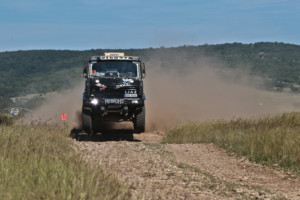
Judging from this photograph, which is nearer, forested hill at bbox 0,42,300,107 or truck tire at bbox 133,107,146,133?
truck tire at bbox 133,107,146,133

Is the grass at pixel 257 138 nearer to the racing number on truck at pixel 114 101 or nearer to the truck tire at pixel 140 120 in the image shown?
the truck tire at pixel 140 120

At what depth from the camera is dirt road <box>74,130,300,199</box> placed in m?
6.64

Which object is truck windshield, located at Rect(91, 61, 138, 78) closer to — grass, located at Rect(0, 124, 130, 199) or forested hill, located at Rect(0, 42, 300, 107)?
grass, located at Rect(0, 124, 130, 199)

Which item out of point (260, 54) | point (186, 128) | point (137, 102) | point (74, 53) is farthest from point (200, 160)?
point (74, 53)

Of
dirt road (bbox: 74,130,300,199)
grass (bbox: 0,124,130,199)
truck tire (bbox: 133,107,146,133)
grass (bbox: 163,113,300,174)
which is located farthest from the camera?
truck tire (bbox: 133,107,146,133)

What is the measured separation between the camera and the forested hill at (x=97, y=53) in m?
93.8

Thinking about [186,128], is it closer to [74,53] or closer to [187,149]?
[187,149]

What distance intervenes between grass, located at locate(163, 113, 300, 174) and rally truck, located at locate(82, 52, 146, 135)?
5.85 feet

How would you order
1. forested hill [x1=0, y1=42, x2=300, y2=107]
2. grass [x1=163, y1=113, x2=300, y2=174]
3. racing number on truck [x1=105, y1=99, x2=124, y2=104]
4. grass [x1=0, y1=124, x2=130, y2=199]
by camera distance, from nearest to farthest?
grass [x1=0, y1=124, x2=130, y2=199]
grass [x1=163, y1=113, x2=300, y2=174]
racing number on truck [x1=105, y1=99, x2=124, y2=104]
forested hill [x1=0, y1=42, x2=300, y2=107]

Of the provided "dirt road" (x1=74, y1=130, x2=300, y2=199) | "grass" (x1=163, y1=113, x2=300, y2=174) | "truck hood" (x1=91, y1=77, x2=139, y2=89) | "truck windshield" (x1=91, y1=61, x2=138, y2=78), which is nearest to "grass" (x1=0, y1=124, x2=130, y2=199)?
"dirt road" (x1=74, y1=130, x2=300, y2=199)

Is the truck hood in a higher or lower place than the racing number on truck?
higher

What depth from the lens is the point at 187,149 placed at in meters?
12.0

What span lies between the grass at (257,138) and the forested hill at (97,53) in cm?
6728

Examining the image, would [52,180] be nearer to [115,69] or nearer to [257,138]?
[257,138]
